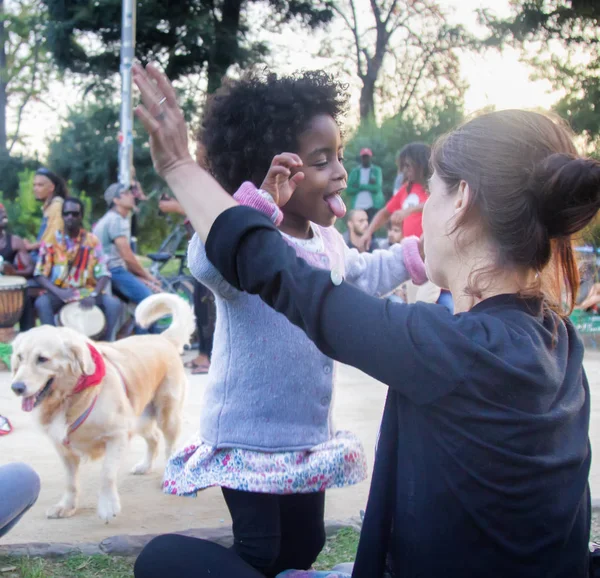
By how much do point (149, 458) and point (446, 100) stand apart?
1933 centimetres

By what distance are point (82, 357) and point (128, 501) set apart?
76 centimetres

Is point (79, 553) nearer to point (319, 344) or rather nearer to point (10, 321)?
point (319, 344)

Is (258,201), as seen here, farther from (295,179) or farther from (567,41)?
(567,41)

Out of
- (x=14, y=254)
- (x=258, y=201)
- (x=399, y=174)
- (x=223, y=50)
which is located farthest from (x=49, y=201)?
(x=223, y=50)

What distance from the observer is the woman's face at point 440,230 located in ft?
4.57

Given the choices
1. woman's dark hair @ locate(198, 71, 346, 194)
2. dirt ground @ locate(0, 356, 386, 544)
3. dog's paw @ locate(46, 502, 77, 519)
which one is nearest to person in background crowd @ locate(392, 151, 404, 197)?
dirt ground @ locate(0, 356, 386, 544)

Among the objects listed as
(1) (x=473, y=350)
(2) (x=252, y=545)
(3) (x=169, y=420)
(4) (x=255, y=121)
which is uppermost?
(4) (x=255, y=121)

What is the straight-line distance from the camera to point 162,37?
722 inches

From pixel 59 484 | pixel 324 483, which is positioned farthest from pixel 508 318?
pixel 59 484

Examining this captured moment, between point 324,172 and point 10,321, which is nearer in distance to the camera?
point 324,172

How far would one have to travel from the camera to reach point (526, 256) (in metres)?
1.34

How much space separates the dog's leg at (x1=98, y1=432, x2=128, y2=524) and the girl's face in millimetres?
1934

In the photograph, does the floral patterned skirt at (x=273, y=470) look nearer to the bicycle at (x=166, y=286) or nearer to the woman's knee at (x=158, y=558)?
the woman's knee at (x=158, y=558)

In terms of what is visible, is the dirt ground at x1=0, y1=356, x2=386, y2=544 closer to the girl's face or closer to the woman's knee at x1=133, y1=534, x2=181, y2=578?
the woman's knee at x1=133, y1=534, x2=181, y2=578
